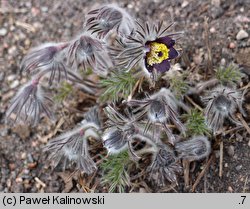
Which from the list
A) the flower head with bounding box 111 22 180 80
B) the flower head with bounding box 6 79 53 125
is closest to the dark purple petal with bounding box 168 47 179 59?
the flower head with bounding box 111 22 180 80

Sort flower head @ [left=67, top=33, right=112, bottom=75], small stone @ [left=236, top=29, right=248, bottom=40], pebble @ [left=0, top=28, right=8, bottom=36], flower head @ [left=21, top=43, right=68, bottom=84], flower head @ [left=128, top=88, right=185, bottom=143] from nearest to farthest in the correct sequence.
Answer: flower head @ [left=128, top=88, right=185, bottom=143] → flower head @ [left=67, top=33, right=112, bottom=75] → flower head @ [left=21, top=43, right=68, bottom=84] → small stone @ [left=236, top=29, right=248, bottom=40] → pebble @ [left=0, top=28, right=8, bottom=36]

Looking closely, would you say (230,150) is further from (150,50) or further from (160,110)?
(150,50)

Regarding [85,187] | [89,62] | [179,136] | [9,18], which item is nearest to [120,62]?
[89,62]

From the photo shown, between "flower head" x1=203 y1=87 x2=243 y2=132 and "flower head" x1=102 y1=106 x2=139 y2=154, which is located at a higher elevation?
"flower head" x1=203 y1=87 x2=243 y2=132

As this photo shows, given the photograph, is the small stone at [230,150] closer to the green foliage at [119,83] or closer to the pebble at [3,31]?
the green foliage at [119,83]

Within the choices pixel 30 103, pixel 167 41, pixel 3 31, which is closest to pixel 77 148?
pixel 30 103

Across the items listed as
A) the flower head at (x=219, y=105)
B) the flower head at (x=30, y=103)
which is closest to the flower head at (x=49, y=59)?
the flower head at (x=30, y=103)

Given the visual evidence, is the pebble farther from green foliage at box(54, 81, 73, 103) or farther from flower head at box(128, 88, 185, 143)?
flower head at box(128, 88, 185, 143)
